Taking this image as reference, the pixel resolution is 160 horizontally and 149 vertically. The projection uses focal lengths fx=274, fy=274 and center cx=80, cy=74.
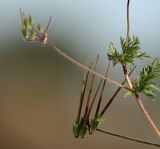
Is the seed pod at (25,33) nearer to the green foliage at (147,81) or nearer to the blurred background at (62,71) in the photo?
the green foliage at (147,81)

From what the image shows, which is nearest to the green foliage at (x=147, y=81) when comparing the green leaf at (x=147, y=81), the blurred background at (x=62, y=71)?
the green leaf at (x=147, y=81)

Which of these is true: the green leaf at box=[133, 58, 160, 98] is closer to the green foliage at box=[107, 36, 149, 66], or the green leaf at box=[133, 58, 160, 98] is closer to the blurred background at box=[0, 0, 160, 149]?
the green foliage at box=[107, 36, 149, 66]

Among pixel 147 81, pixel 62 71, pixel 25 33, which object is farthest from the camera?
pixel 62 71

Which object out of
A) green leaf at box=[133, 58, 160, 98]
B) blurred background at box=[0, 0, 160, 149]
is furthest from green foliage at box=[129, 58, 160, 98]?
blurred background at box=[0, 0, 160, 149]

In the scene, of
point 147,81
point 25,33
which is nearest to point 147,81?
point 147,81

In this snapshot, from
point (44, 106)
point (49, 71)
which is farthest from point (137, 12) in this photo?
point (44, 106)

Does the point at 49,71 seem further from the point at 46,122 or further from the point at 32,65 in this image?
the point at 46,122

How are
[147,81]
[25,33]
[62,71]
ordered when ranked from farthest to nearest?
1. [62,71]
2. [147,81]
3. [25,33]

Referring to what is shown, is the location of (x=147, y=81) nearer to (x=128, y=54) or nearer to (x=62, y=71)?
(x=128, y=54)

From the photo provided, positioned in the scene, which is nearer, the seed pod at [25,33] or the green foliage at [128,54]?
the seed pod at [25,33]
